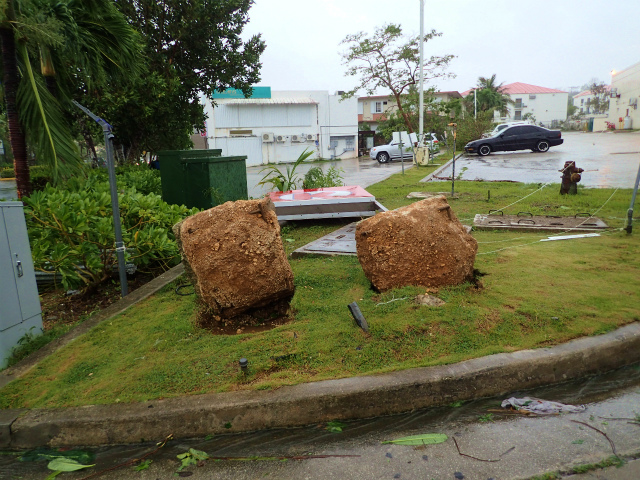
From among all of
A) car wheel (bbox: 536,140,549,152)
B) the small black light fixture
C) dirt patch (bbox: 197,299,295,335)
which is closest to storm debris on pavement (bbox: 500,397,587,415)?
the small black light fixture

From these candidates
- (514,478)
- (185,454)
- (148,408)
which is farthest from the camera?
(148,408)

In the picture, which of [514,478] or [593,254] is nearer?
[514,478]

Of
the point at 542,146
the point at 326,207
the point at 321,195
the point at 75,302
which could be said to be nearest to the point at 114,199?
the point at 75,302

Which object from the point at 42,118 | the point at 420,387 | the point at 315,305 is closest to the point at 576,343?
the point at 420,387

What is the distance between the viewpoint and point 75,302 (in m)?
5.18

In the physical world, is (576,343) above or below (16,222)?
below

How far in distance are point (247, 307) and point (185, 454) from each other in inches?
55.5

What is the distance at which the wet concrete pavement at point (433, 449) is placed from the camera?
7.65 feet

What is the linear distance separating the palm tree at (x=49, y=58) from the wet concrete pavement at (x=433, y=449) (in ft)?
19.4

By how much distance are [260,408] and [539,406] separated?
169 cm

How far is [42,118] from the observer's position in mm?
7410

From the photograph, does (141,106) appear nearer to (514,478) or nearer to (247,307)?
(247,307)

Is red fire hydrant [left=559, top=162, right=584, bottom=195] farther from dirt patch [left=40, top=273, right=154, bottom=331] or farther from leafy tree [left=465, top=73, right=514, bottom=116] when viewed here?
leafy tree [left=465, top=73, right=514, bottom=116]

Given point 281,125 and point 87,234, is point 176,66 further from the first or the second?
point 281,125
